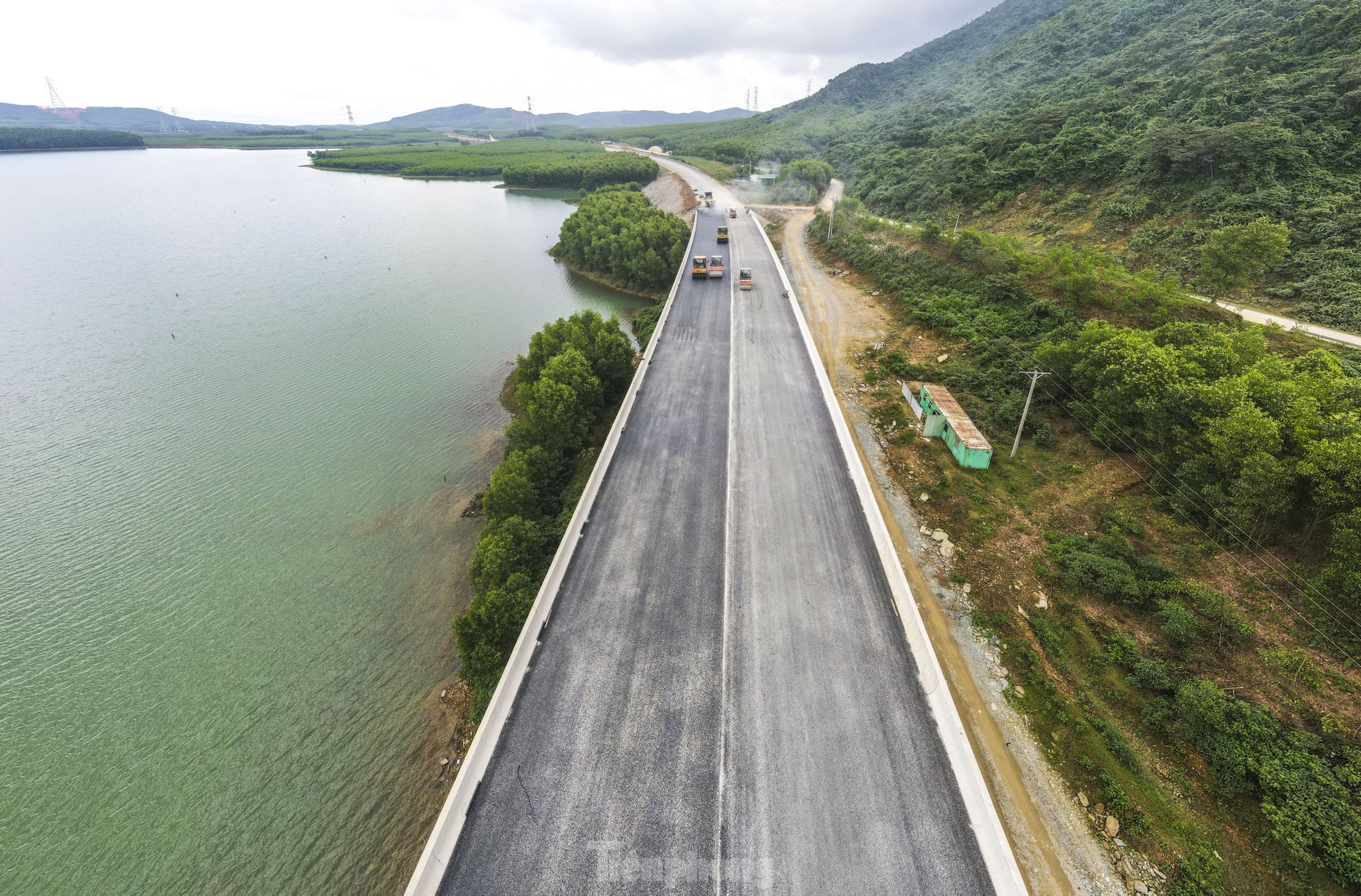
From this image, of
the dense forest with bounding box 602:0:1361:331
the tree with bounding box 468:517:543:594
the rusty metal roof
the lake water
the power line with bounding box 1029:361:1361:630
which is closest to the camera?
the lake water

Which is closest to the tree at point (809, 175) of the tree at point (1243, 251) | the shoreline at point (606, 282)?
the shoreline at point (606, 282)

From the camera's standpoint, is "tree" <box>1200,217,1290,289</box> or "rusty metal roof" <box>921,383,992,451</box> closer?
"rusty metal roof" <box>921,383,992,451</box>

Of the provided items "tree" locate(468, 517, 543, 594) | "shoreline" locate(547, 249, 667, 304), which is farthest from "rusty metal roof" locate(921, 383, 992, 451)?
"shoreline" locate(547, 249, 667, 304)

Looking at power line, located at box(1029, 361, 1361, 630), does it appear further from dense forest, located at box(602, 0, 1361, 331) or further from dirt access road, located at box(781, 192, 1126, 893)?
dense forest, located at box(602, 0, 1361, 331)

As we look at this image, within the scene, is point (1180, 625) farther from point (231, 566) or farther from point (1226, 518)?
point (231, 566)

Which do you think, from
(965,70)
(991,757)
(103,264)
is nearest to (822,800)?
(991,757)

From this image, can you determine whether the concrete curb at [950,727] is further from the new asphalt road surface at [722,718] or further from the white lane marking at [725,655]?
the white lane marking at [725,655]
